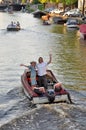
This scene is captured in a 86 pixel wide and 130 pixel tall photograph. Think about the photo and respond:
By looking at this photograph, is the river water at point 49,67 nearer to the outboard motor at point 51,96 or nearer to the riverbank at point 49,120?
the riverbank at point 49,120

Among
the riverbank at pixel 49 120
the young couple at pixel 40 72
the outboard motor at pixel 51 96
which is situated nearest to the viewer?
the riverbank at pixel 49 120

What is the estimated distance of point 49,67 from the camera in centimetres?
3491

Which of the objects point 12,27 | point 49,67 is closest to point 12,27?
point 12,27

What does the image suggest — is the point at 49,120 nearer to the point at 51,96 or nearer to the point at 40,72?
the point at 51,96

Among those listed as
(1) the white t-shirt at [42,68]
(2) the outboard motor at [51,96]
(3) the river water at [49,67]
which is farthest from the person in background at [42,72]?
(2) the outboard motor at [51,96]

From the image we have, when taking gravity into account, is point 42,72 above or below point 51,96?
above

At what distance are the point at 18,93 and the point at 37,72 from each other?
2.24 meters

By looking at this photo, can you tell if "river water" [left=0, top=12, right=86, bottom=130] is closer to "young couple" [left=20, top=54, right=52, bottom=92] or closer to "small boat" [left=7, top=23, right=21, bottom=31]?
→ "young couple" [left=20, top=54, right=52, bottom=92]

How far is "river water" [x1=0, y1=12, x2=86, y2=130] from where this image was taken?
1843 cm

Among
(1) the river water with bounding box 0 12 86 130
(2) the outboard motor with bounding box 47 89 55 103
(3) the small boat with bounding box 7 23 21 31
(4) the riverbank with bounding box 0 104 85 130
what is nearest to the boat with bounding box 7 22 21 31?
(3) the small boat with bounding box 7 23 21 31

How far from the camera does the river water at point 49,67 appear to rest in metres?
18.4

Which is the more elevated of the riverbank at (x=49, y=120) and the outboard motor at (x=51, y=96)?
the outboard motor at (x=51, y=96)

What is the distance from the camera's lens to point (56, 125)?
18.0 meters

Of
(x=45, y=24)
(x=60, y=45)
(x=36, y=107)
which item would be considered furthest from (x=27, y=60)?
(x=45, y=24)
